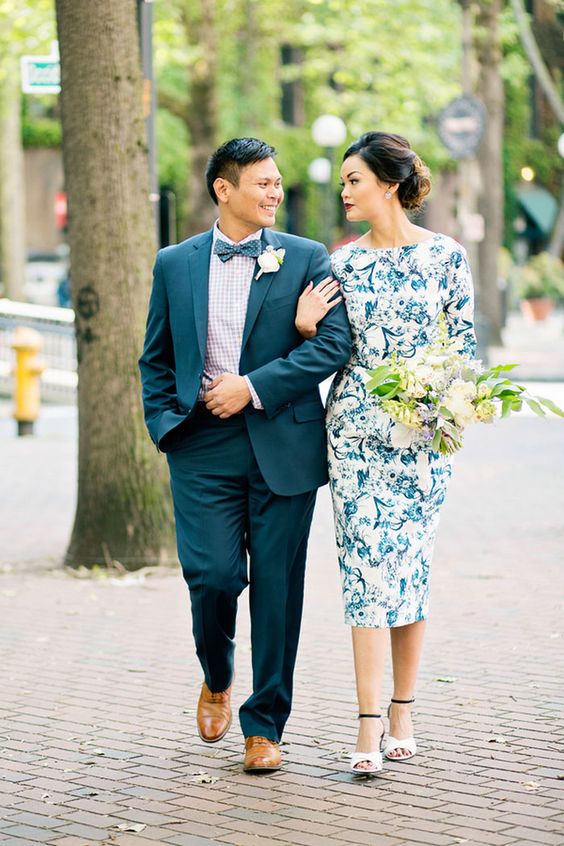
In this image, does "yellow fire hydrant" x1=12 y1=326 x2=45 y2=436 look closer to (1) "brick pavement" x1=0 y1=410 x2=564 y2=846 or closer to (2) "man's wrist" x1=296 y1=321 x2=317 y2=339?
(1) "brick pavement" x1=0 y1=410 x2=564 y2=846

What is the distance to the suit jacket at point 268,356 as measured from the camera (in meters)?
4.86

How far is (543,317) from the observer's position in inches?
1516

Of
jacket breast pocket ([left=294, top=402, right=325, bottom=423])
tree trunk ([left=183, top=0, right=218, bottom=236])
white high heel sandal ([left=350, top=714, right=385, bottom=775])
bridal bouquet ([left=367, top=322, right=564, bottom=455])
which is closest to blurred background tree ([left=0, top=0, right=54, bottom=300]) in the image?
tree trunk ([left=183, top=0, right=218, bottom=236])

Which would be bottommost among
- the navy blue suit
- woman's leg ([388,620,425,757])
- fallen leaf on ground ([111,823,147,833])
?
fallen leaf on ground ([111,823,147,833])

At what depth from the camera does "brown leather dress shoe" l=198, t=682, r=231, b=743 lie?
16.9 ft

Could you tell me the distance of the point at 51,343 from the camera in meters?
21.2

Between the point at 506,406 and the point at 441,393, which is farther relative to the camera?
the point at 506,406

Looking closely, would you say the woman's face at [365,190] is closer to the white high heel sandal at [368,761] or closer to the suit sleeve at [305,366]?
the suit sleeve at [305,366]

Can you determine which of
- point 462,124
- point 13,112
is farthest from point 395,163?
point 13,112

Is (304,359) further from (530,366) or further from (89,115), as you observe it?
(530,366)

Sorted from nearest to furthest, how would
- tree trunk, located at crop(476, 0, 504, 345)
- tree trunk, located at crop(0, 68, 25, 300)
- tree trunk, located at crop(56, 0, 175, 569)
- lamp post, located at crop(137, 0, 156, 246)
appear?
tree trunk, located at crop(56, 0, 175, 569)
lamp post, located at crop(137, 0, 156, 246)
tree trunk, located at crop(476, 0, 504, 345)
tree trunk, located at crop(0, 68, 25, 300)

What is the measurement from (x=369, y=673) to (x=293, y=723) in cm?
79

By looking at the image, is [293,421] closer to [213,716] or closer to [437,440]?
[437,440]

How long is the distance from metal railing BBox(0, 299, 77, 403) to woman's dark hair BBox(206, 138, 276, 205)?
628 inches
